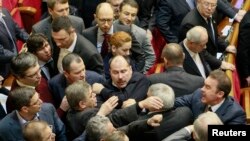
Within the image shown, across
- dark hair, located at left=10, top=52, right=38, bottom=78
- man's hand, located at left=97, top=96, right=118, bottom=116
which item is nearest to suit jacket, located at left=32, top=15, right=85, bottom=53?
dark hair, located at left=10, top=52, right=38, bottom=78

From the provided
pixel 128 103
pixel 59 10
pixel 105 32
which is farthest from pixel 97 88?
pixel 59 10

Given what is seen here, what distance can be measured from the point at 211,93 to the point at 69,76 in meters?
1.06

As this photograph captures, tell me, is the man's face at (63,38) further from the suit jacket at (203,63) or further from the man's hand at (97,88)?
the suit jacket at (203,63)

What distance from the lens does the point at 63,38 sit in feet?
16.2

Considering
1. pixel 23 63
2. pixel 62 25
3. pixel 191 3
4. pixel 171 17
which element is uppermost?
pixel 62 25

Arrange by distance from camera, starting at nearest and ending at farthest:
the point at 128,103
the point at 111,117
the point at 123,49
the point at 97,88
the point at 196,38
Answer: the point at 111,117
the point at 128,103
the point at 97,88
the point at 123,49
the point at 196,38

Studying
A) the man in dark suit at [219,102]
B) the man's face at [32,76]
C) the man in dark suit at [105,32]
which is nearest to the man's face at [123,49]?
the man in dark suit at [105,32]

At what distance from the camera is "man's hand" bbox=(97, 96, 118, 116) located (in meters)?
4.11

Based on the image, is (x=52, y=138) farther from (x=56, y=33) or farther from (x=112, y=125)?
(x=56, y=33)

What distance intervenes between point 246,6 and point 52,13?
209 cm

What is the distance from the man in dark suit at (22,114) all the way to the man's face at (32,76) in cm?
40

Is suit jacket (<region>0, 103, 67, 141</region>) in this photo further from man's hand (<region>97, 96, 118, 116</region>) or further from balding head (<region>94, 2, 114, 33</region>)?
balding head (<region>94, 2, 114, 33</region>)

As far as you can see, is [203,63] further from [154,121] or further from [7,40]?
[7,40]

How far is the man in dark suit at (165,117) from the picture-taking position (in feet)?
13.0
